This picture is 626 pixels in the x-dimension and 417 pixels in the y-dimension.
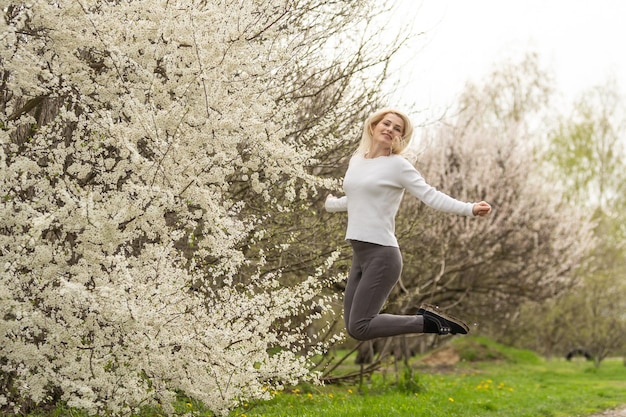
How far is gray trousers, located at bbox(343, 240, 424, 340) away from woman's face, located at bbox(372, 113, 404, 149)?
0.72 metres

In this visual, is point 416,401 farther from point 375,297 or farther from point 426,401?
point 375,297

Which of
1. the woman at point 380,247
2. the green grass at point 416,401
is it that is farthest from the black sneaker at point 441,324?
the green grass at point 416,401

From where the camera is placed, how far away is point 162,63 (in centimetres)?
453

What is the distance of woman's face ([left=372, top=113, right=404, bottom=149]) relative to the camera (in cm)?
479

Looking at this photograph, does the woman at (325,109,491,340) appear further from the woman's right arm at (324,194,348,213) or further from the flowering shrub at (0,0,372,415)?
the flowering shrub at (0,0,372,415)

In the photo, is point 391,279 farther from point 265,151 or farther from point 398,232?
point 398,232

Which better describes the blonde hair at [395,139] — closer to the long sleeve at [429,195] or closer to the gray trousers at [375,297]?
the long sleeve at [429,195]

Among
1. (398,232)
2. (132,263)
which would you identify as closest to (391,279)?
(132,263)

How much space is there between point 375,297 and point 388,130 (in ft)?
3.70

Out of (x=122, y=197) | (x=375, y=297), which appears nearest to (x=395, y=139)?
(x=375, y=297)

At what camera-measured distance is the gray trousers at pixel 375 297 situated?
4566mm

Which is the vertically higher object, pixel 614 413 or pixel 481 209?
pixel 481 209

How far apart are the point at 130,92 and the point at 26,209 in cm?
94

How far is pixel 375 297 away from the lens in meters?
4.58
